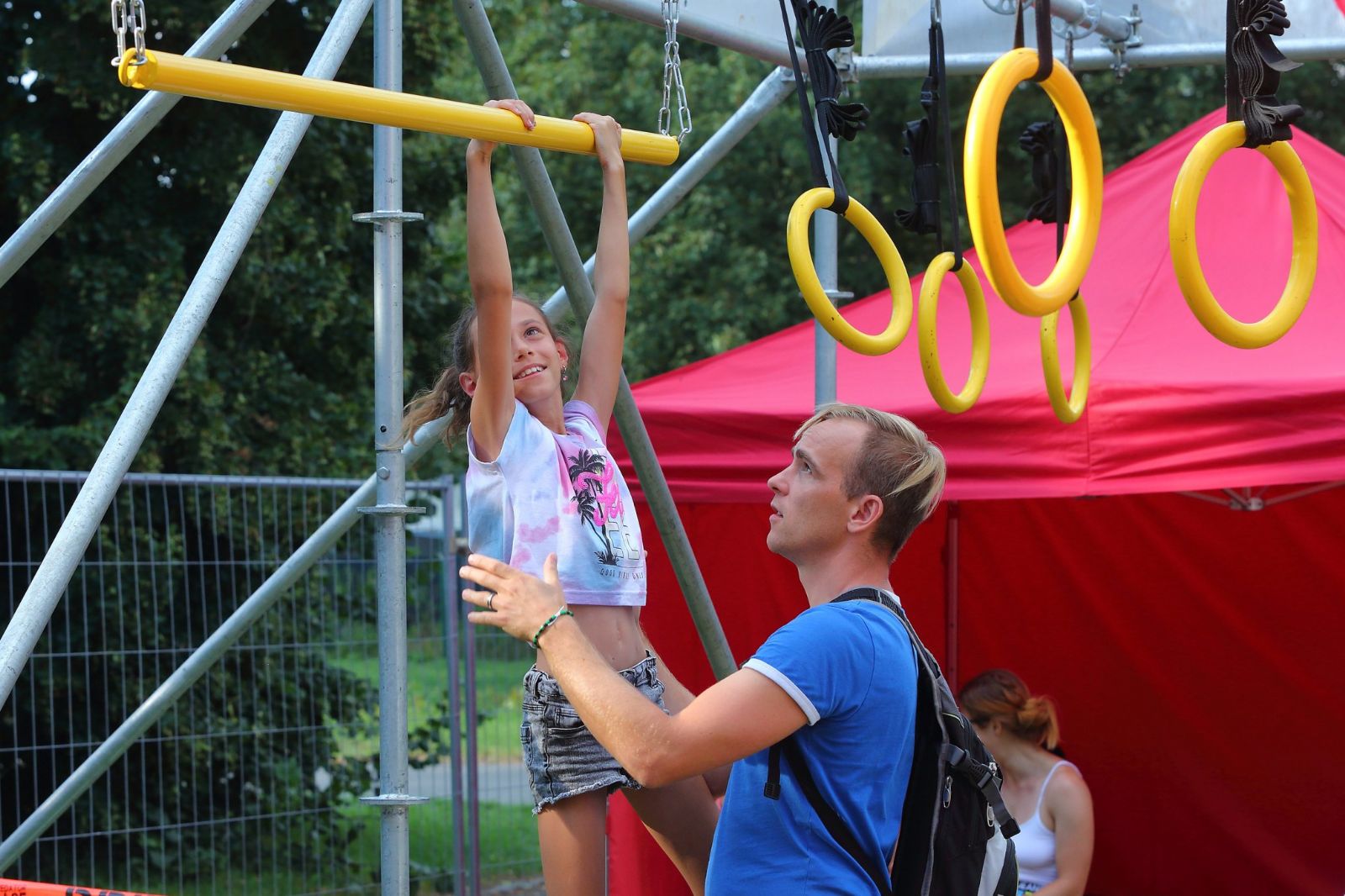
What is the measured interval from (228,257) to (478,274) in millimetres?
427

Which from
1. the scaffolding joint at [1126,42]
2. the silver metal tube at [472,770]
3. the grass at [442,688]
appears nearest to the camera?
the scaffolding joint at [1126,42]

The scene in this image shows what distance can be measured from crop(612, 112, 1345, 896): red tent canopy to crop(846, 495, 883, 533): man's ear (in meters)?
1.33

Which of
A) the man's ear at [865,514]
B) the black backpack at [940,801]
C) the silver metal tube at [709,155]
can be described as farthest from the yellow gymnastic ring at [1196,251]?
the silver metal tube at [709,155]

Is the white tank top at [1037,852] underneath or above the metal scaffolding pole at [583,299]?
underneath

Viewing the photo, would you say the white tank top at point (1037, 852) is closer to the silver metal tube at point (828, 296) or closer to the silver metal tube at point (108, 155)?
the silver metal tube at point (828, 296)

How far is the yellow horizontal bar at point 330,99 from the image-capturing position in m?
1.72

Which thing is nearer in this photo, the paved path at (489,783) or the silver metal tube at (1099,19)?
the silver metal tube at (1099,19)

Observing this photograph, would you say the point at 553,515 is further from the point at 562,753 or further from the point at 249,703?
the point at 249,703

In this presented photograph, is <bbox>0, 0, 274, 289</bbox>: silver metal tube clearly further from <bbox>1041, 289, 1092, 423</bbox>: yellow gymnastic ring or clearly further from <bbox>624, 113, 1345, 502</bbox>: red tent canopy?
<bbox>1041, 289, 1092, 423</bbox>: yellow gymnastic ring

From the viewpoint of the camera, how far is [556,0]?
14797 mm

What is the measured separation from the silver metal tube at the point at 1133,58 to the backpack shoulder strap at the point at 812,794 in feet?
7.59

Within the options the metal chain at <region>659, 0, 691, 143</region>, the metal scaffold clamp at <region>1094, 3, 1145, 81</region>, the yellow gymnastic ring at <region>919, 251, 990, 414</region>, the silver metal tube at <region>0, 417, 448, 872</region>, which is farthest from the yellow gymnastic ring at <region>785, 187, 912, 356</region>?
the metal scaffold clamp at <region>1094, 3, 1145, 81</region>

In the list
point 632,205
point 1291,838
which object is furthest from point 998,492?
point 632,205

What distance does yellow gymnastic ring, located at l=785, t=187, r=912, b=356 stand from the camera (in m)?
2.23
